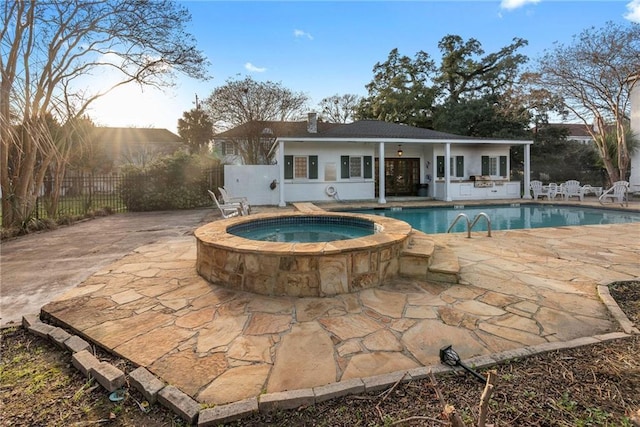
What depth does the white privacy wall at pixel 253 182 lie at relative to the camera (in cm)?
1323

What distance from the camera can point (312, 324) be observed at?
2645 mm

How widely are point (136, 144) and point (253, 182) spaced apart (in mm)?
23290

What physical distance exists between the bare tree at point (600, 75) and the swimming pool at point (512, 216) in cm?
591

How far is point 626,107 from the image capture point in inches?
621

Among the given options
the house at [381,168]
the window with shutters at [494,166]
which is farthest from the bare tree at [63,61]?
the window with shutters at [494,166]

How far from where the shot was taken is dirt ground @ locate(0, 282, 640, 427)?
64.3 inches

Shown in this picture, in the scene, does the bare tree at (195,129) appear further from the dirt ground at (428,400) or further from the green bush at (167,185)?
the dirt ground at (428,400)

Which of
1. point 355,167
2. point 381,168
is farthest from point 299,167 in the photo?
point 381,168

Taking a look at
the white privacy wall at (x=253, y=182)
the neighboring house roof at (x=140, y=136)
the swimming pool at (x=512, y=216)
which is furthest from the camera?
the neighboring house roof at (x=140, y=136)

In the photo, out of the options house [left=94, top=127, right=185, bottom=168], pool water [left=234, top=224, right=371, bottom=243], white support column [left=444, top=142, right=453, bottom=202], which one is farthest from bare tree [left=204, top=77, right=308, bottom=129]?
pool water [left=234, top=224, right=371, bottom=243]

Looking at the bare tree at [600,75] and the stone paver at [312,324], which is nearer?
the stone paver at [312,324]

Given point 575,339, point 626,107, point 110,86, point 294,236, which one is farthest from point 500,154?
point 110,86

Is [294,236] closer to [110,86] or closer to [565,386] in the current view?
[565,386]

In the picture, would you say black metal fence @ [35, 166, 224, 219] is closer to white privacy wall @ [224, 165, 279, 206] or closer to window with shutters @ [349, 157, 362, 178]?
white privacy wall @ [224, 165, 279, 206]
